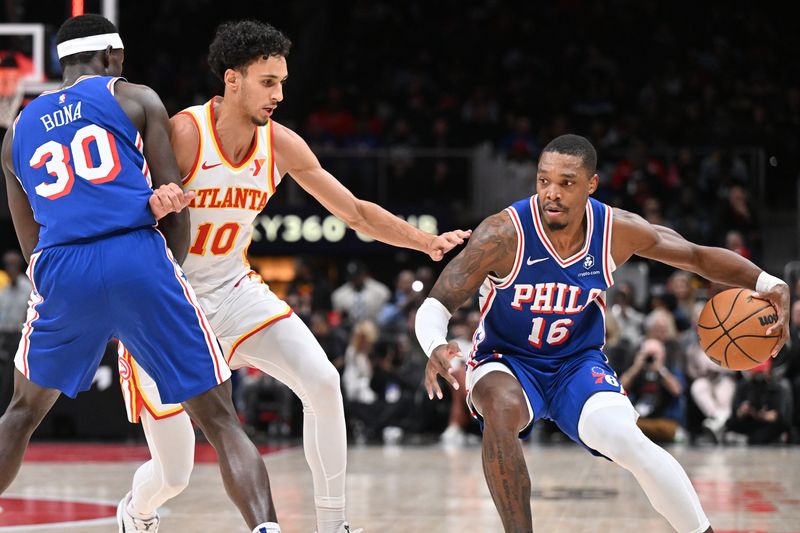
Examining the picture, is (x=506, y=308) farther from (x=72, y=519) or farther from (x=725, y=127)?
(x=725, y=127)

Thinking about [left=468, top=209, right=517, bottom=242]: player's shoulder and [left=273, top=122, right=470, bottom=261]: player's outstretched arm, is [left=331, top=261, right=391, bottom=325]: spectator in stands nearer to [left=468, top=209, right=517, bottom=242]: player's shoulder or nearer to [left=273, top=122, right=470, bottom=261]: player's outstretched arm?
[left=273, top=122, right=470, bottom=261]: player's outstretched arm

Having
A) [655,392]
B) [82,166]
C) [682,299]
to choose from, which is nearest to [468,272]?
[82,166]

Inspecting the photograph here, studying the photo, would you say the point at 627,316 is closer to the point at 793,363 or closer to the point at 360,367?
the point at 793,363

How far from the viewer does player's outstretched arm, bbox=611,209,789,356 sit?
5.32 meters

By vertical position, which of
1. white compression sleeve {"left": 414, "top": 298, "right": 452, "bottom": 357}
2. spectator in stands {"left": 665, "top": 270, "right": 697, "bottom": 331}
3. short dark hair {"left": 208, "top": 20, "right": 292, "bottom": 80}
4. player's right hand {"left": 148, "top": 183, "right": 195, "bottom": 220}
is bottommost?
spectator in stands {"left": 665, "top": 270, "right": 697, "bottom": 331}

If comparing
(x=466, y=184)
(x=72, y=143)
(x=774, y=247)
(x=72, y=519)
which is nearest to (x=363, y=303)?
(x=466, y=184)

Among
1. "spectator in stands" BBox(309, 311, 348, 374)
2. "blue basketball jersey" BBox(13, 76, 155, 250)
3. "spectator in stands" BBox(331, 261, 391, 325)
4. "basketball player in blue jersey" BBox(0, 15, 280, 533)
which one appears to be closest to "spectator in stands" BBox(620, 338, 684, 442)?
"spectator in stands" BBox(309, 311, 348, 374)

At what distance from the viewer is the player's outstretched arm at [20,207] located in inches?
183

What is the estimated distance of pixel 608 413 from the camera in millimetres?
4906

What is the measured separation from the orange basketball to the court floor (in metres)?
1.53

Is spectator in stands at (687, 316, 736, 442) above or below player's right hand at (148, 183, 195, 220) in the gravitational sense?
below

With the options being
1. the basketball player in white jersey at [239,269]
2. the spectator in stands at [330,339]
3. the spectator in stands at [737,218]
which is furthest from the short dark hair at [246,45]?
the spectator in stands at [737,218]

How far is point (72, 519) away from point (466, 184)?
9862 mm

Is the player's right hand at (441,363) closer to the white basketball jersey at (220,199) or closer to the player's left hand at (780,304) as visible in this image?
the white basketball jersey at (220,199)
